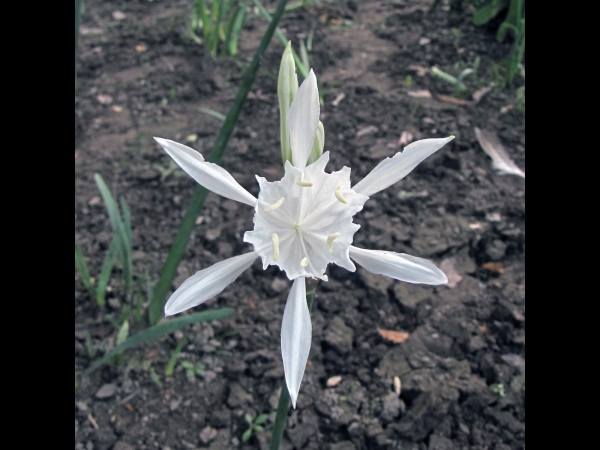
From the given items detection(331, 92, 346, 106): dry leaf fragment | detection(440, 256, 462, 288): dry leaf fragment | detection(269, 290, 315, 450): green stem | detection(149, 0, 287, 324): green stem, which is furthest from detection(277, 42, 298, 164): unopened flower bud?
detection(331, 92, 346, 106): dry leaf fragment

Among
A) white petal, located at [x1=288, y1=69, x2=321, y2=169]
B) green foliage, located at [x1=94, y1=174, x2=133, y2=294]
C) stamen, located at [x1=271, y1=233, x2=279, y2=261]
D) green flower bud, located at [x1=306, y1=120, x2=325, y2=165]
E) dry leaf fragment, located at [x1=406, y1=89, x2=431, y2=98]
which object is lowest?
dry leaf fragment, located at [x1=406, y1=89, x2=431, y2=98]

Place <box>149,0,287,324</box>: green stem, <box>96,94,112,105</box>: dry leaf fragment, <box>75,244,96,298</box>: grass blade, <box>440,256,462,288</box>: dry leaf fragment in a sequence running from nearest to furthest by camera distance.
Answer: <box>149,0,287,324</box>: green stem → <box>75,244,96,298</box>: grass blade → <box>440,256,462,288</box>: dry leaf fragment → <box>96,94,112,105</box>: dry leaf fragment

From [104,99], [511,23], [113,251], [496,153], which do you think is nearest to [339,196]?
[113,251]

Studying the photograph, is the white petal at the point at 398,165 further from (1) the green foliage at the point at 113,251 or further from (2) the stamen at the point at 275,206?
(1) the green foliage at the point at 113,251

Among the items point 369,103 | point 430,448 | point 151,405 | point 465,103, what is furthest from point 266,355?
point 465,103

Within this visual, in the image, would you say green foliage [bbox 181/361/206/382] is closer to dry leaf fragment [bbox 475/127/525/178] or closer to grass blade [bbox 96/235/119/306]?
grass blade [bbox 96/235/119/306]

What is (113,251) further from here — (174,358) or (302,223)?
(302,223)

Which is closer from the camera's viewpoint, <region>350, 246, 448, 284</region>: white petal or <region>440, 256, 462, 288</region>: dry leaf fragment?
<region>350, 246, 448, 284</region>: white petal

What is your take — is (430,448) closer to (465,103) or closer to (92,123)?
(465,103)
